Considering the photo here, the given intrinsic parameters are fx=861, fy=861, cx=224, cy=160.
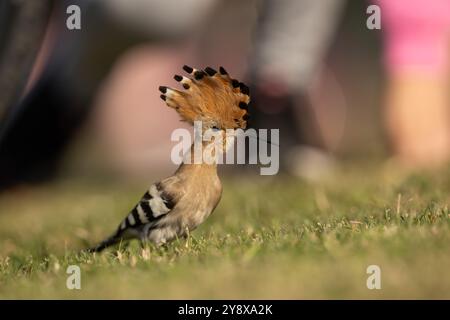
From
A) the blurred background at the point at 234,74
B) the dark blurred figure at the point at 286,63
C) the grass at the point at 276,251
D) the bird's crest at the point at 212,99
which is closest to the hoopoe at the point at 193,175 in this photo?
the bird's crest at the point at 212,99

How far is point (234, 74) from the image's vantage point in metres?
10.8

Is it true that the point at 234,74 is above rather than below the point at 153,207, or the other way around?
above

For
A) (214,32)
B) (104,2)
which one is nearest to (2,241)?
(104,2)

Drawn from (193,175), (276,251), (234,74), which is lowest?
(276,251)

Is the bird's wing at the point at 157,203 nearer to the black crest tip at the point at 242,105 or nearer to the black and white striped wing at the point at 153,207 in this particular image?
the black and white striped wing at the point at 153,207

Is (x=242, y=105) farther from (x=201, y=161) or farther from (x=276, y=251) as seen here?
(x=276, y=251)

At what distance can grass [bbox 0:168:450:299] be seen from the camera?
115 inches

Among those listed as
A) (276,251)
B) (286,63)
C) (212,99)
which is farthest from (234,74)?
(276,251)

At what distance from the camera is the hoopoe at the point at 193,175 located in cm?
373

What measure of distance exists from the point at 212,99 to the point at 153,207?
591mm

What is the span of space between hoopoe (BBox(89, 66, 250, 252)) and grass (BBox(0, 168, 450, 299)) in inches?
4.5

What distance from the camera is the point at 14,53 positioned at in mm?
4184

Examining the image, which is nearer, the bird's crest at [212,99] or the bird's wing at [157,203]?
the bird's crest at [212,99]

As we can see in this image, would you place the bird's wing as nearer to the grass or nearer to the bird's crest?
the grass
